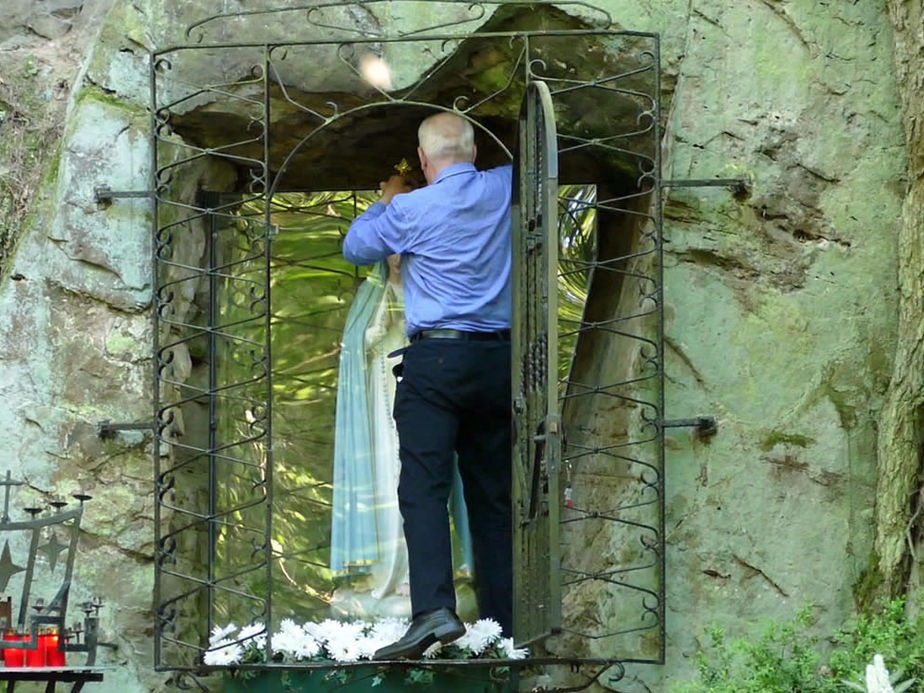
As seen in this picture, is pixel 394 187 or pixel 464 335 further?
pixel 394 187

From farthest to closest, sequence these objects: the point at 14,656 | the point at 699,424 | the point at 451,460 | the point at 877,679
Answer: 1. the point at 451,460
2. the point at 699,424
3. the point at 14,656
4. the point at 877,679

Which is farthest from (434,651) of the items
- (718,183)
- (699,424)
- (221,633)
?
(718,183)


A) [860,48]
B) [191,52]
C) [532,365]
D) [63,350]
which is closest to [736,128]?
[860,48]

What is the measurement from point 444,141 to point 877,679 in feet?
8.83

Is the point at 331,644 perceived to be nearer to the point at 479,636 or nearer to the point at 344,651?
the point at 344,651

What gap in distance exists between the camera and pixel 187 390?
24.5 feet

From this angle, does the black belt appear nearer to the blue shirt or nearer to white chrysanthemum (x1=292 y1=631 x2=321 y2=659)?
the blue shirt

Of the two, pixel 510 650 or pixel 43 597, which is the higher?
pixel 43 597

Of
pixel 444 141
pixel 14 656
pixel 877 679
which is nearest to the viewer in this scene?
pixel 877 679

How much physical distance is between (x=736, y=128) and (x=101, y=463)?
7.55 ft

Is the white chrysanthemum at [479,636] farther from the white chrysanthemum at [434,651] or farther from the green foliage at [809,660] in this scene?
the green foliage at [809,660]

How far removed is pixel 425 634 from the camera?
6.79 metres

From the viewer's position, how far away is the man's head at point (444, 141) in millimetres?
7312

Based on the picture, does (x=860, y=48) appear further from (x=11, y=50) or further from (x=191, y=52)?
(x=11, y=50)
